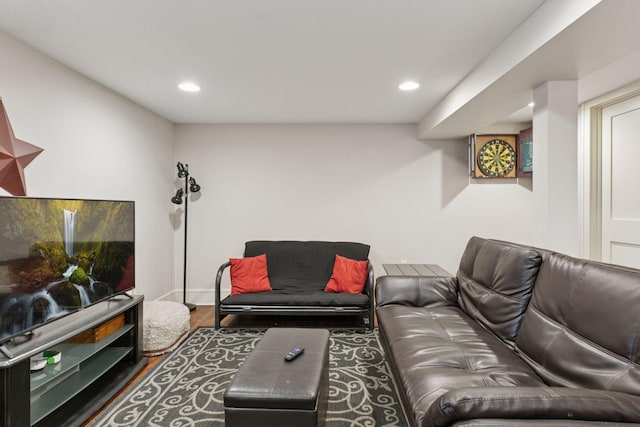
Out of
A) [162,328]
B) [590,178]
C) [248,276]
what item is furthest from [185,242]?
[590,178]

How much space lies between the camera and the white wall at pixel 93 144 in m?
2.26

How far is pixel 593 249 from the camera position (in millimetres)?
3670

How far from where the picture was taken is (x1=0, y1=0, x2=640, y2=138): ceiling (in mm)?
1822

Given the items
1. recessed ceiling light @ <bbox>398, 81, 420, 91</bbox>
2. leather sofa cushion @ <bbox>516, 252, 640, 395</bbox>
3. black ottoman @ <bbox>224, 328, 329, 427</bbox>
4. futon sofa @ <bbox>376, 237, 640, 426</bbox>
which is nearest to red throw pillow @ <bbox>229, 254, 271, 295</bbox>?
futon sofa @ <bbox>376, 237, 640, 426</bbox>

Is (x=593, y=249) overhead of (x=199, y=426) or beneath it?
overhead

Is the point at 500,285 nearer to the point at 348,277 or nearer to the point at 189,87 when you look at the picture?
the point at 348,277

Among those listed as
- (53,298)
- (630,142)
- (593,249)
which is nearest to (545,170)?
(630,142)

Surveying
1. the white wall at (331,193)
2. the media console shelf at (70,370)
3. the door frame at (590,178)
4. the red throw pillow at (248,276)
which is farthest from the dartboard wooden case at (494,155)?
the media console shelf at (70,370)

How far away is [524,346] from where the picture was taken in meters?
Answer: 1.82

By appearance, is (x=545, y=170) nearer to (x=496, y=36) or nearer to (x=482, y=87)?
(x=482, y=87)

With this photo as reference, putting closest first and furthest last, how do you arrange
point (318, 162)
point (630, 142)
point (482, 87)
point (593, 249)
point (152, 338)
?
point (482, 87) < point (152, 338) < point (630, 142) < point (593, 249) < point (318, 162)

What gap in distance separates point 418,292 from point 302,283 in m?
1.53

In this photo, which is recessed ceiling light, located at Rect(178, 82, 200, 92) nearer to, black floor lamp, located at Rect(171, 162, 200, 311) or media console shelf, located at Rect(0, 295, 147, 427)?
black floor lamp, located at Rect(171, 162, 200, 311)

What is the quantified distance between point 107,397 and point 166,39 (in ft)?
7.86
